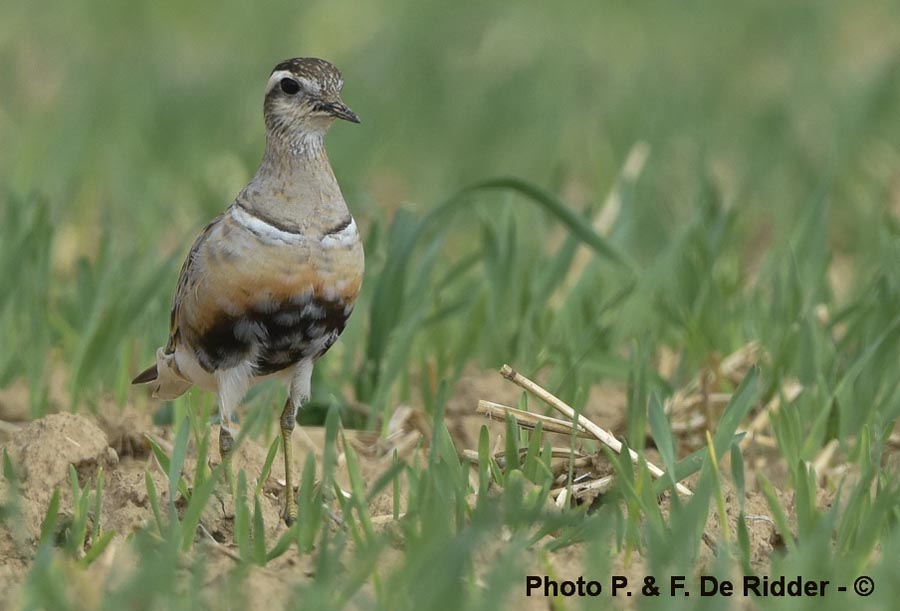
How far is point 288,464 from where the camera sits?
4.40 meters

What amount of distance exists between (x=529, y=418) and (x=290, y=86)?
114cm

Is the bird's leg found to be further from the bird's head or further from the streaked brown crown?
the streaked brown crown

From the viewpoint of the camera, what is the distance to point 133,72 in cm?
939

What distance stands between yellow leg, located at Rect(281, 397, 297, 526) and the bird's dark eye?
2.92 feet

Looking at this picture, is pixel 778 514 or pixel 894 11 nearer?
pixel 778 514

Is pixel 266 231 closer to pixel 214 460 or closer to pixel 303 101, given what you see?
pixel 303 101

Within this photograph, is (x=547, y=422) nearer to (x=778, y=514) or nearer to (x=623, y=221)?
(x=778, y=514)

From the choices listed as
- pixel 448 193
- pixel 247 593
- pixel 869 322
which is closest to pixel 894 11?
pixel 448 193

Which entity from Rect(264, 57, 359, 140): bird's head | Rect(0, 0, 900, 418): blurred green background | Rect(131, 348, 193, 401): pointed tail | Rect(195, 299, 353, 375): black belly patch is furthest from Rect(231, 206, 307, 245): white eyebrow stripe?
Rect(0, 0, 900, 418): blurred green background

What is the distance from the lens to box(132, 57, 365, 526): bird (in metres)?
4.15

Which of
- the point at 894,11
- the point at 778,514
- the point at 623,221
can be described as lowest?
the point at 778,514

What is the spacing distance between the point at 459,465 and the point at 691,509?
0.76 metres

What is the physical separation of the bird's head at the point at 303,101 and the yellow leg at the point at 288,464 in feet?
2.61

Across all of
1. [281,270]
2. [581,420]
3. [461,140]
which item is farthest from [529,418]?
[461,140]
